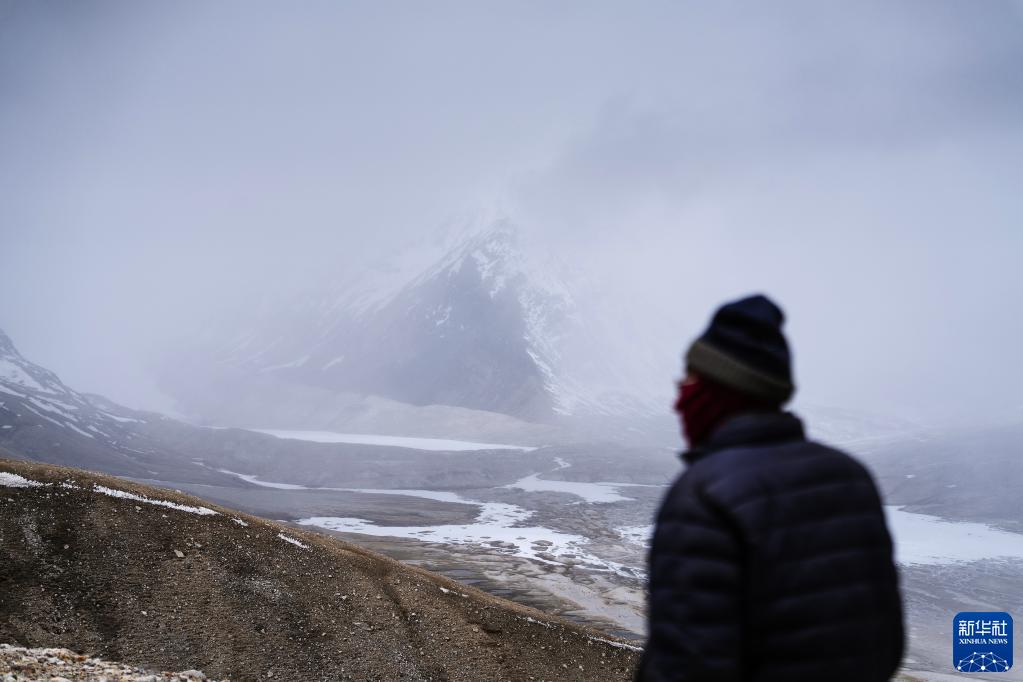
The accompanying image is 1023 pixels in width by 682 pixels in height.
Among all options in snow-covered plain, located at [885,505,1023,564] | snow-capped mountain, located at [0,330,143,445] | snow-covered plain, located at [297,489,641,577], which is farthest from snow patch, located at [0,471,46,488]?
snow-capped mountain, located at [0,330,143,445]

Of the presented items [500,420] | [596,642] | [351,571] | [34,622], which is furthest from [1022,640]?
[500,420]

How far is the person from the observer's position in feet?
8.29

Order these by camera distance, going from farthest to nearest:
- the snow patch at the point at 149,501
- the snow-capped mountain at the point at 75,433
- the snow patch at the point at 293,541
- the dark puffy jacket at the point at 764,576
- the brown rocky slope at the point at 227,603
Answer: the snow-capped mountain at the point at 75,433 < the snow patch at the point at 293,541 < the snow patch at the point at 149,501 < the brown rocky slope at the point at 227,603 < the dark puffy jacket at the point at 764,576

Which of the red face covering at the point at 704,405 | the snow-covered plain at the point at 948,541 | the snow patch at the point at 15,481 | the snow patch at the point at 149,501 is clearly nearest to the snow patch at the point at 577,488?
the snow-covered plain at the point at 948,541

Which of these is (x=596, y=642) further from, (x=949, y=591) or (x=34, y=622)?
(x=949, y=591)

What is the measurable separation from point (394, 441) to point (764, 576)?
168431mm

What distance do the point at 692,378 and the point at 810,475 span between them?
0.68 m

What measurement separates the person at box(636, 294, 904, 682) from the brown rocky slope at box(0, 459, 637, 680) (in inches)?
586

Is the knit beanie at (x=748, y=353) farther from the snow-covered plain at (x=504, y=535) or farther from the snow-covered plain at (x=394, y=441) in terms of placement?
the snow-covered plain at (x=394, y=441)

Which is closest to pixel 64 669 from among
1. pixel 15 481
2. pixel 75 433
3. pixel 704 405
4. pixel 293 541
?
pixel 15 481

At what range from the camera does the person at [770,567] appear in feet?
8.29

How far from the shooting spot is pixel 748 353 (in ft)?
9.57

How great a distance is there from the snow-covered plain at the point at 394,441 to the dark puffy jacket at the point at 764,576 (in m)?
145

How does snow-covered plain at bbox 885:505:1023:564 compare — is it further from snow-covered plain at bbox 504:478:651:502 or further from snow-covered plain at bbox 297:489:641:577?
snow-covered plain at bbox 504:478:651:502
